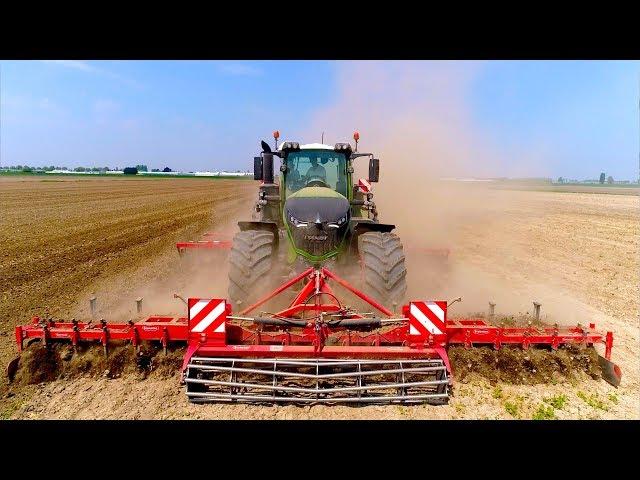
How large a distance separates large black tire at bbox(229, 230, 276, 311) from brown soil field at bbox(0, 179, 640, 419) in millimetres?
1447

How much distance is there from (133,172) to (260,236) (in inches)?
4735

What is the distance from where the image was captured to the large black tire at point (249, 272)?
18.7 ft

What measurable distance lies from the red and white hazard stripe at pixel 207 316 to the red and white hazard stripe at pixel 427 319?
204cm

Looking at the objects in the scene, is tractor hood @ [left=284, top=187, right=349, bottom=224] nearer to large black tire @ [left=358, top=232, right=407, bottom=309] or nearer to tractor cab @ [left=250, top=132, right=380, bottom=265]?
tractor cab @ [left=250, top=132, right=380, bottom=265]

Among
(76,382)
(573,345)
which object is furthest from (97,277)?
(573,345)

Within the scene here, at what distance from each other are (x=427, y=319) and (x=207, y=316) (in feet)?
7.80

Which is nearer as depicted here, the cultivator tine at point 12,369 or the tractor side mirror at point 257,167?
the cultivator tine at point 12,369

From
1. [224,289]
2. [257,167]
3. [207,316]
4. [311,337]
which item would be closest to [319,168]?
[257,167]

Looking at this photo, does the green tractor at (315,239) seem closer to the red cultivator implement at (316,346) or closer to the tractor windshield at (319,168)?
the tractor windshield at (319,168)

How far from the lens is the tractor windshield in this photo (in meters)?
7.26

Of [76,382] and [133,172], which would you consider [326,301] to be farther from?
[133,172]

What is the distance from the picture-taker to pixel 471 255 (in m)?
12.9

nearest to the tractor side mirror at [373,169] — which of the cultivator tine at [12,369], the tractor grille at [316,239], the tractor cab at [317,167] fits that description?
the tractor cab at [317,167]

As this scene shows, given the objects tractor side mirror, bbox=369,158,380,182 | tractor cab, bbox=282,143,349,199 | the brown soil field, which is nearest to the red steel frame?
the brown soil field
